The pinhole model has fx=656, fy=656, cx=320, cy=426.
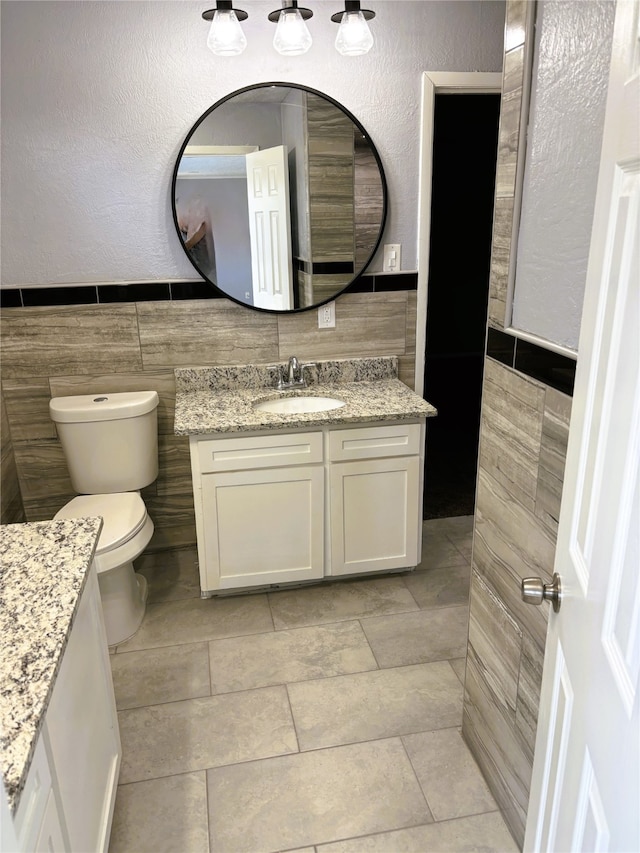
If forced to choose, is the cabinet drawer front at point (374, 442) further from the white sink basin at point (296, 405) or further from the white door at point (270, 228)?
the white door at point (270, 228)

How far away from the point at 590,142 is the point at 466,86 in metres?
1.81

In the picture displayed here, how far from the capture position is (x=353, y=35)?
7.70ft

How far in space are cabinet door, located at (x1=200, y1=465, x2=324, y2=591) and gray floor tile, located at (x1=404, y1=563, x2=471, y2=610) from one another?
1.44ft

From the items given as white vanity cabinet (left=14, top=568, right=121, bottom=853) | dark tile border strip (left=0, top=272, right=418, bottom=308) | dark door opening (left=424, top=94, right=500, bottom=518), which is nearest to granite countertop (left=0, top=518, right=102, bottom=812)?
white vanity cabinet (left=14, top=568, right=121, bottom=853)

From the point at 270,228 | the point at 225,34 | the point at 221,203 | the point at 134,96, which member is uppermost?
the point at 225,34

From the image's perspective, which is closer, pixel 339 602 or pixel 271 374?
pixel 339 602

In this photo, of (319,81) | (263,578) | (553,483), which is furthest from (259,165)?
(553,483)

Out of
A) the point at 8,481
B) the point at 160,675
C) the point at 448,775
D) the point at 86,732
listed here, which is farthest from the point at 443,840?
the point at 8,481

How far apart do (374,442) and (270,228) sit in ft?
3.33

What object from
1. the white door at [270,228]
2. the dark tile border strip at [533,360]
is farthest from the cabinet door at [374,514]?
the dark tile border strip at [533,360]

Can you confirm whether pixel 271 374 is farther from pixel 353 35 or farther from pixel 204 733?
pixel 204 733

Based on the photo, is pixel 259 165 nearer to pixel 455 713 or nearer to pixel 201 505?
pixel 201 505

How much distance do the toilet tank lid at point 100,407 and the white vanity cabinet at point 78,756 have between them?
1.13 m

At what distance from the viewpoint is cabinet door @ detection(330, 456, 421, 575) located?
2705 mm
